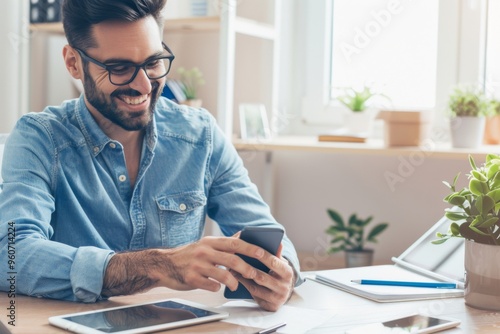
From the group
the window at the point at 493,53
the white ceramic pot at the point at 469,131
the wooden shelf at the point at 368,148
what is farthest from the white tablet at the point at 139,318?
the window at the point at 493,53

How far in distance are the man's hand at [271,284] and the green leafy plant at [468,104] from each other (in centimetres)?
116

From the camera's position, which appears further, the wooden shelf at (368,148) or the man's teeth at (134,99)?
the wooden shelf at (368,148)

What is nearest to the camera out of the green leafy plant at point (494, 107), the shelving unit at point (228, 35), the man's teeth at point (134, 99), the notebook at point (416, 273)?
the notebook at point (416, 273)

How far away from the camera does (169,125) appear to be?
1656 mm

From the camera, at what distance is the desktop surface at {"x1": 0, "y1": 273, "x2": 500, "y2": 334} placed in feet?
3.35

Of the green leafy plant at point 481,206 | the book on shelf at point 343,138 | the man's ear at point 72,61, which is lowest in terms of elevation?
the green leafy plant at point 481,206

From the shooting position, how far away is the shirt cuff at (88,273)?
1.15 meters

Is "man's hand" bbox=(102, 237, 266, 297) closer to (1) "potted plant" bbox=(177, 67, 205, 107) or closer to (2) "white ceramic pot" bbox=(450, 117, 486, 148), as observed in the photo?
(2) "white ceramic pot" bbox=(450, 117, 486, 148)

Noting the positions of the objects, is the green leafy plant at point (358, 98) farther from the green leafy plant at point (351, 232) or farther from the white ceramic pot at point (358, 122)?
the green leafy plant at point (351, 232)

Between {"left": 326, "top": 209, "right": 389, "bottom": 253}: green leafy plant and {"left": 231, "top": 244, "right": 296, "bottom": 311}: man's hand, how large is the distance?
1.23 meters

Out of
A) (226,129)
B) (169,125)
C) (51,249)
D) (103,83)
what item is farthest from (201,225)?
(226,129)

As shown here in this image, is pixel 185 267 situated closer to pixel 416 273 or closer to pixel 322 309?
pixel 322 309

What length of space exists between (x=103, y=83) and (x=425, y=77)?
53.4 inches

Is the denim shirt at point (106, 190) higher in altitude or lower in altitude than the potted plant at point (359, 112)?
lower
